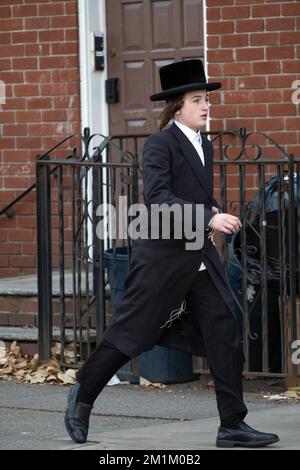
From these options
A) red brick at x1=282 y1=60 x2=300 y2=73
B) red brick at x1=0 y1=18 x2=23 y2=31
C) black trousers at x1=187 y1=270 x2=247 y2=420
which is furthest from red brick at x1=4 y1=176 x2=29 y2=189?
black trousers at x1=187 y1=270 x2=247 y2=420

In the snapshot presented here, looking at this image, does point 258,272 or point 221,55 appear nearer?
point 258,272

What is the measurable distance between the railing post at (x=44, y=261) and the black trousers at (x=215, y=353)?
8.28 feet

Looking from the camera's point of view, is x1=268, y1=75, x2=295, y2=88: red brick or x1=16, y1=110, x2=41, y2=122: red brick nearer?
x1=268, y1=75, x2=295, y2=88: red brick

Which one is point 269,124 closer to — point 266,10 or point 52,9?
point 266,10

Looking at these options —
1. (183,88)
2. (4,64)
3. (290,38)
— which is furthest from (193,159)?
Answer: (4,64)

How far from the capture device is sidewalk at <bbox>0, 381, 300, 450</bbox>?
6402 millimetres

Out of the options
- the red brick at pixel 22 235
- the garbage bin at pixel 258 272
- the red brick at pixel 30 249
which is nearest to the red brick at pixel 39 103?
the red brick at pixel 22 235

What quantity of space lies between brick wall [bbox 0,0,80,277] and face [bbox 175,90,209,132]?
3.98 metres

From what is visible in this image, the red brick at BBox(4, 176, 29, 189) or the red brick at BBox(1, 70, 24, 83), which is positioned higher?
the red brick at BBox(1, 70, 24, 83)

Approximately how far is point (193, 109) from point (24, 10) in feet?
14.6

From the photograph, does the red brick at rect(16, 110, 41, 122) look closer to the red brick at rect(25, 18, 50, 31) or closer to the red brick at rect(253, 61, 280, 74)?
the red brick at rect(25, 18, 50, 31)

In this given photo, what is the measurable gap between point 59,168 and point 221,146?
1186 millimetres

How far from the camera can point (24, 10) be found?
1036 centimetres
